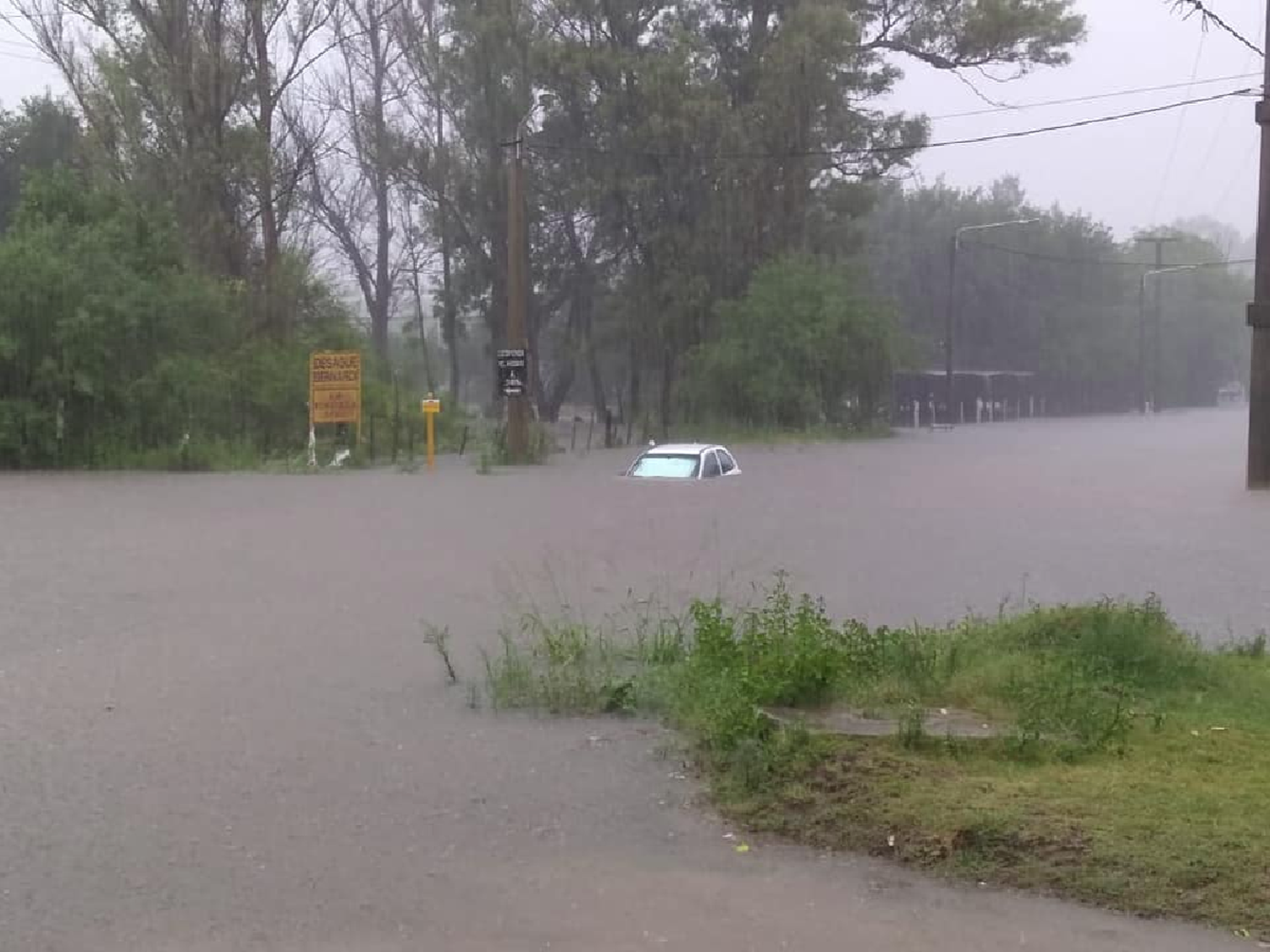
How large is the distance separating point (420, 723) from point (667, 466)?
654 inches

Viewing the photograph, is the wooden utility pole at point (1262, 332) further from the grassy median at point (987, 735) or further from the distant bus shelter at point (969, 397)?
the distant bus shelter at point (969, 397)

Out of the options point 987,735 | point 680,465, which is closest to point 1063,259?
point 680,465

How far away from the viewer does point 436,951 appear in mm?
5480

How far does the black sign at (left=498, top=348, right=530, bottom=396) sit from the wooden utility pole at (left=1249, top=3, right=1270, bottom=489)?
14.3m

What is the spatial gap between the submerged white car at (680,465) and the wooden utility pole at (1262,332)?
26.8 ft

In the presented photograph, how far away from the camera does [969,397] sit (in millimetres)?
77062

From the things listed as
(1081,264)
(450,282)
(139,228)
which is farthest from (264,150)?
(1081,264)

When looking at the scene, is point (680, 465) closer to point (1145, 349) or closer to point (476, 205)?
point (476, 205)

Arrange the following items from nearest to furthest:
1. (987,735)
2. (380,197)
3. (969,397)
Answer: (987,735) → (380,197) → (969,397)

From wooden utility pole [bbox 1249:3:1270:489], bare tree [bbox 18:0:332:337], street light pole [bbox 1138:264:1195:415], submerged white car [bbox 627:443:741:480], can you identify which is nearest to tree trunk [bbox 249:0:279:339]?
bare tree [bbox 18:0:332:337]

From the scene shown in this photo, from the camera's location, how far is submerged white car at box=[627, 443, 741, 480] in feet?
82.3

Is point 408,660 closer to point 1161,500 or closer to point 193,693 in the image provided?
point 193,693

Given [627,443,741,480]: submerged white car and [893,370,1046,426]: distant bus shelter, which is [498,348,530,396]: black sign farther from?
[893,370,1046,426]: distant bus shelter

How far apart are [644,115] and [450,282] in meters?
11.1
